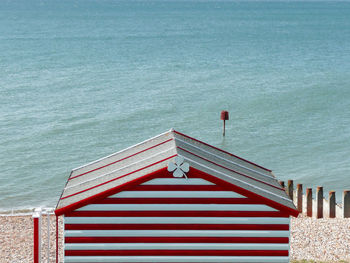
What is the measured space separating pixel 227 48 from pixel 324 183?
4760 cm

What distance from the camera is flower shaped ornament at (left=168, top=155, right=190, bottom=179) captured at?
9938mm

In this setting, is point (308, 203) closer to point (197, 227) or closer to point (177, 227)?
point (197, 227)

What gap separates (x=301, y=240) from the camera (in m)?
16.0

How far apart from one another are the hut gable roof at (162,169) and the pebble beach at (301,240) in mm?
2899

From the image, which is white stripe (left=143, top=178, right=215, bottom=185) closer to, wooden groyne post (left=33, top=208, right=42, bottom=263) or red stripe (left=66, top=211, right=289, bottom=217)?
red stripe (left=66, top=211, right=289, bottom=217)

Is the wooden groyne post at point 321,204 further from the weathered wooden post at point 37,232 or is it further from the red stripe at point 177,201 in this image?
the weathered wooden post at point 37,232

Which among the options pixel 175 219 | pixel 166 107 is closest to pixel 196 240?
pixel 175 219

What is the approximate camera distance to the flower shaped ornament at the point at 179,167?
9938 mm

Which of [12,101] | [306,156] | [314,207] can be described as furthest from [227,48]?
[314,207]

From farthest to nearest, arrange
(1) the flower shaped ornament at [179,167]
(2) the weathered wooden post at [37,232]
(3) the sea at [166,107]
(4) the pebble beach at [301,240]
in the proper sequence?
1. (3) the sea at [166,107]
2. (4) the pebble beach at [301,240]
3. (2) the weathered wooden post at [37,232]
4. (1) the flower shaped ornament at [179,167]

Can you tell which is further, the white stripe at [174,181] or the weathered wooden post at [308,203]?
the weathered wooden post at [308,203]

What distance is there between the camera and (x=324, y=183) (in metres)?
26.7

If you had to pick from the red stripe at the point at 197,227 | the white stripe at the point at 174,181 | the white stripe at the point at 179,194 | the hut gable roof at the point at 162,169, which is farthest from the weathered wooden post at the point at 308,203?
the white stripe at the point at 174,181

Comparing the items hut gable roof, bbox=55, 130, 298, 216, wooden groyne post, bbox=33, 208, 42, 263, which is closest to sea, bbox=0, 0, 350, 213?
hut gable roof, bbox=55, 130, 298, 216
